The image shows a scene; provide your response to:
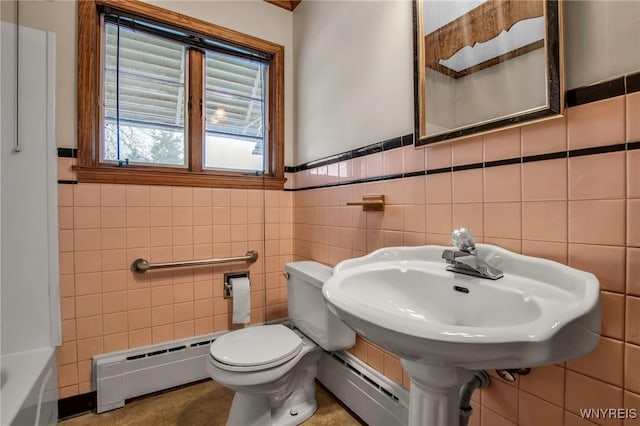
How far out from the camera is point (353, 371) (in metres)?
1.38

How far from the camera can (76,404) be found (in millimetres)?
1390

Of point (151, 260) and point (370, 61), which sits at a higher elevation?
point (370, 61)

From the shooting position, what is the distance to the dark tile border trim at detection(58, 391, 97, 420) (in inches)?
53.8

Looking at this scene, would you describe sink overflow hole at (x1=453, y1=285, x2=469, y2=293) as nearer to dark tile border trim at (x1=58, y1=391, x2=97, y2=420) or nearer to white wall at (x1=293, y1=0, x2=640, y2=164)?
white wall at (x1=293, y1=0, x2=640, y2=164)

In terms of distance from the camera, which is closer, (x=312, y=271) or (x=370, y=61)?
(x=370, y=61)

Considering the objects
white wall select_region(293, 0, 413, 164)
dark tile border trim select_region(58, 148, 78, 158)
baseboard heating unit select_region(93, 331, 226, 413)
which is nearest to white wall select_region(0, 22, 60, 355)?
Result: dark tile border trim select_region(58, 148, 78, 158)

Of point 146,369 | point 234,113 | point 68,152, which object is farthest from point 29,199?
point 234,113

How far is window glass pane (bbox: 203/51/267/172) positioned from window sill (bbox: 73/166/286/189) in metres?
0.12

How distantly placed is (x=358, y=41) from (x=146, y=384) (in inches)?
81.9

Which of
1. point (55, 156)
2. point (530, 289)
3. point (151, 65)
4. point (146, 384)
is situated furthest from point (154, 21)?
point (530, 289)

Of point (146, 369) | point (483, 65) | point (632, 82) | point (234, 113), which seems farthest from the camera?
point (234, 113)

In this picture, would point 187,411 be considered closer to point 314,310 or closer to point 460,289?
point 314,310

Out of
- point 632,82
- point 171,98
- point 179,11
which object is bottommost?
point 632,82

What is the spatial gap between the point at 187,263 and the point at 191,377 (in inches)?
25.3
